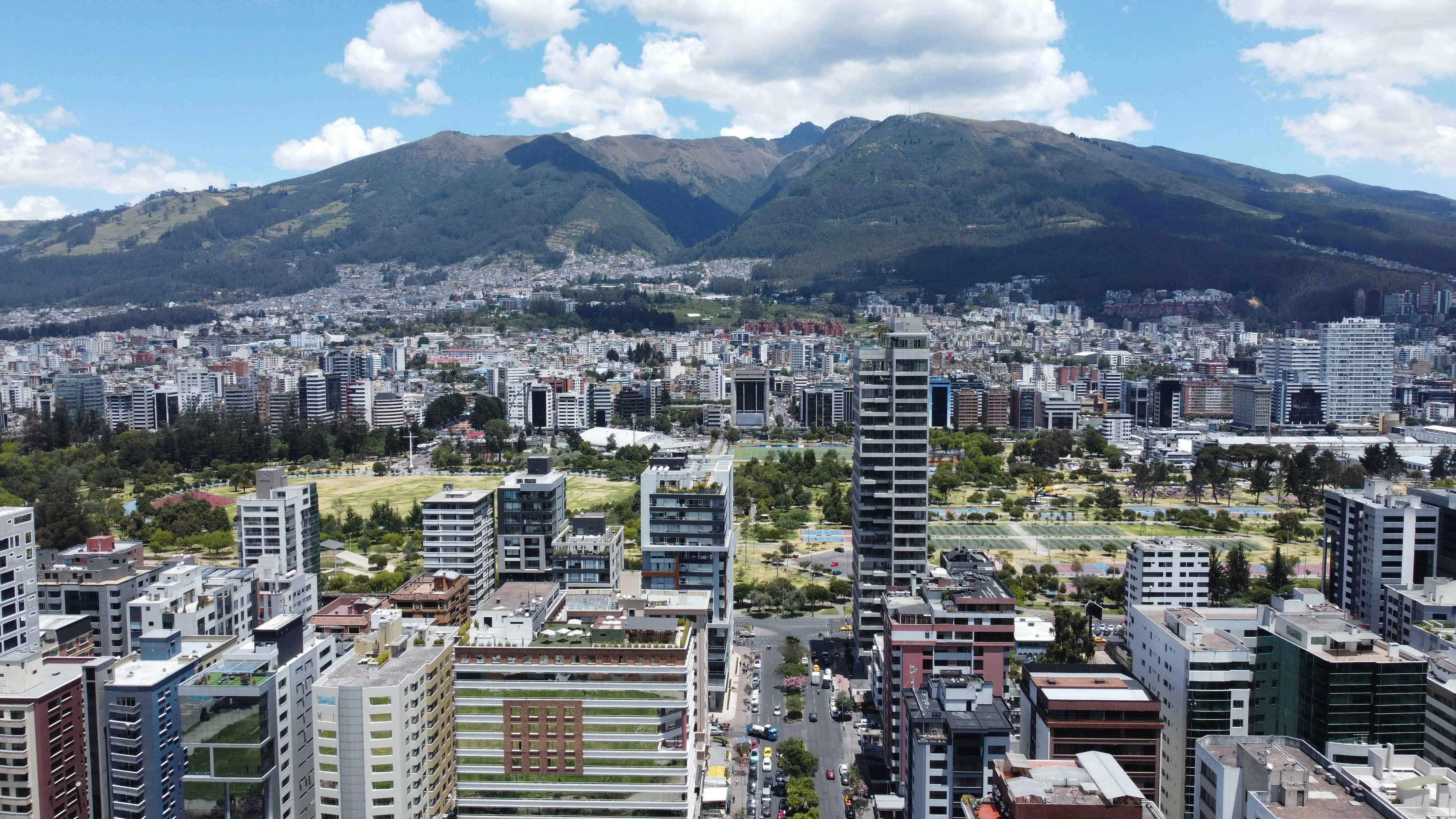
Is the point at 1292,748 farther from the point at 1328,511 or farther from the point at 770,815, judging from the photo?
the point at 1328,511

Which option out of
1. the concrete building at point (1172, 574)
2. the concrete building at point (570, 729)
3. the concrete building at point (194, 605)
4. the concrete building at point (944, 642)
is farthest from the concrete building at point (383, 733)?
the concrete building at point (1172, 574)

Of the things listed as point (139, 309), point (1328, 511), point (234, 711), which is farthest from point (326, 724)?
point (139, 309)

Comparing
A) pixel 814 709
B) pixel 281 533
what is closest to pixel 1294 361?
pixel 814 709

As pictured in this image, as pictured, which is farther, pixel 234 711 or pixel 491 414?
pixel 491 414

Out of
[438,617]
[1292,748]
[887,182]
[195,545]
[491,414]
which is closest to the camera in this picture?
[1292,748]

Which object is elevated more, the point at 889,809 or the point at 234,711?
the point at 234,711
